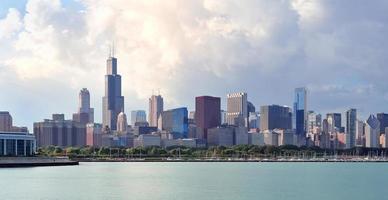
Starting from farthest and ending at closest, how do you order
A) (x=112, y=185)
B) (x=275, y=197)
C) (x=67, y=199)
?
(x=112, y=185) → (x=275, y=197) → (x=67, y=199)

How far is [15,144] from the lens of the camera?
153 metres

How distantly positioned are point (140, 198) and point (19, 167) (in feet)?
247

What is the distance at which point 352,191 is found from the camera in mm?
78938

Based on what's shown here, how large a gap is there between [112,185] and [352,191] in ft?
88.2

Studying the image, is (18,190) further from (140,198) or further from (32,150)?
(32,150)

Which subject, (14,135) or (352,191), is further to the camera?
(14,135)

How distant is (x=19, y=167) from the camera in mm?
137000

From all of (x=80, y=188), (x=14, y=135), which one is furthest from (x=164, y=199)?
(x=14, y=135)

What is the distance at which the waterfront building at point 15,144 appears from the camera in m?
151

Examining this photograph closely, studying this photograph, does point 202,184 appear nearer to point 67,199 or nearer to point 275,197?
point 275,197

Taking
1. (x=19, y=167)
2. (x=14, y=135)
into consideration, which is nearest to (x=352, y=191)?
(x=19, y=167)

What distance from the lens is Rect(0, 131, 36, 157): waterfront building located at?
150875mm

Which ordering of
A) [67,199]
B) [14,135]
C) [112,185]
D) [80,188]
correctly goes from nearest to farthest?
1. [67,199]
2. [80,188]
3. [112,185]
4. [14,135]

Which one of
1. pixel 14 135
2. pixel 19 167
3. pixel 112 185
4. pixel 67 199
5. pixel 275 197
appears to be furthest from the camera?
pixel 14 135
